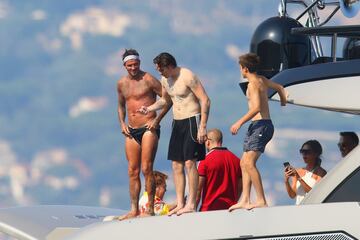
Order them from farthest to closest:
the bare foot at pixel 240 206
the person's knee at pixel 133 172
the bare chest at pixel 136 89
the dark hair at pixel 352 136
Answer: the person's knee at pixel 133 172 < the bare chest at pixel 136 89 < the dark hair at pixel 352 136 < the bare foot at pixel 240 206

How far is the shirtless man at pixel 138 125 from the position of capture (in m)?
12.6

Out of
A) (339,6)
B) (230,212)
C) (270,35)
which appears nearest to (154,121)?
(230,212)

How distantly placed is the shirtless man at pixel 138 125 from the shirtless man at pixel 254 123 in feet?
6.67

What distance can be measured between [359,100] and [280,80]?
1.06 meters

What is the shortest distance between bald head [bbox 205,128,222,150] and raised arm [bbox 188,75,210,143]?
889 mm

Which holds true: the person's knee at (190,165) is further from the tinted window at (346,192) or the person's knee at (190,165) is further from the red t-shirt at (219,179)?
the tinted window at (346,192)

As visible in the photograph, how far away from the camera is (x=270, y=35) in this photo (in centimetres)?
2184

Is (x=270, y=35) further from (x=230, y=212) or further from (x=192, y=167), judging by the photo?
(x=230, y=212)

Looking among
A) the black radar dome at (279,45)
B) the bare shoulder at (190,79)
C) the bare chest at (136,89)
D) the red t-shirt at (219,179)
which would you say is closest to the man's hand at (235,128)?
the bare shoulder at (190,79)

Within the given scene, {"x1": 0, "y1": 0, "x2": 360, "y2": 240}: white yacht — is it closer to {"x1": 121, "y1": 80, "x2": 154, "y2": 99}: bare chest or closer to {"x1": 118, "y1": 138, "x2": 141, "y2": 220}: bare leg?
{"x1": 118, "y1": 138, "x2": 141, "y2": 220}: bare leg

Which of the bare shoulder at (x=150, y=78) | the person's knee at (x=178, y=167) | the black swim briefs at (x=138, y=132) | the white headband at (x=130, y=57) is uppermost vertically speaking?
the white headband at (x=130, y=57)

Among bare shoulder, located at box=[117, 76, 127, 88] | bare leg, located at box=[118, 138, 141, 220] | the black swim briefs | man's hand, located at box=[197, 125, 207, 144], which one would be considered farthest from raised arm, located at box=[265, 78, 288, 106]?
bare shoulder, located at box=[117, 76, 127, 88]

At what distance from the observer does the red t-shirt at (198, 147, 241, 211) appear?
40.7 ft

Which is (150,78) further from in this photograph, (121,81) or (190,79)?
(190,79)
